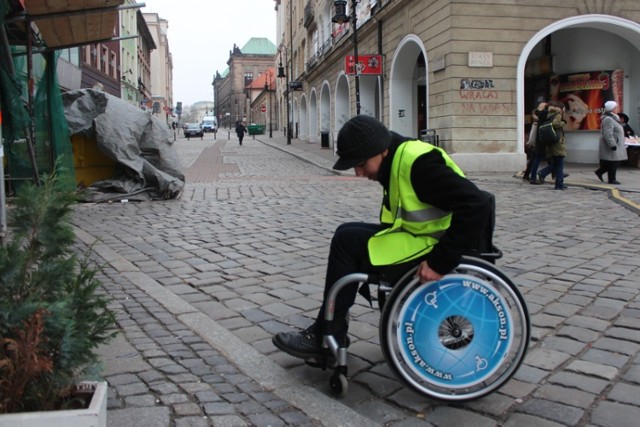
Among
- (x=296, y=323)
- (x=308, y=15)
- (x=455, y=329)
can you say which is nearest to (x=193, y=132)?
(x=308, y=15)

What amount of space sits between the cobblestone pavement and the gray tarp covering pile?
198 cm

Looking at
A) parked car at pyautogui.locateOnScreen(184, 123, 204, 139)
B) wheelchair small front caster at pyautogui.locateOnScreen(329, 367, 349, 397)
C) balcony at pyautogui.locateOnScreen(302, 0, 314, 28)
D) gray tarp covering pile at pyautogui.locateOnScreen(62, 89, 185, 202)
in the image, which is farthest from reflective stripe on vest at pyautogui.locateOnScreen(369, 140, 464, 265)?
parked car at pyautogui.locateOnScreen(184, 123, 204, 139)

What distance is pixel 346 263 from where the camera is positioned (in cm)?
300

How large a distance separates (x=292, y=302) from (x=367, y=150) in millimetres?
2148

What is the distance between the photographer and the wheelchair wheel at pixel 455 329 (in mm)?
2777

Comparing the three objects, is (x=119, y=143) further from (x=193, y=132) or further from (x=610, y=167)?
(x=193, y=132)

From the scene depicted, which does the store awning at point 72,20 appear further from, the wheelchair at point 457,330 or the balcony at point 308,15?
the balcony at point 308,15

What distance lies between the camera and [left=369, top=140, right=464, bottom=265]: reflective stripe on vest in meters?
2.78

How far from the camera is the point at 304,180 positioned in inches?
615

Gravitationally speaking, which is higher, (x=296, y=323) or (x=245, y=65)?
(x=245, y=65)

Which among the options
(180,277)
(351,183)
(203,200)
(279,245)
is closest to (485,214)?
(180,277)

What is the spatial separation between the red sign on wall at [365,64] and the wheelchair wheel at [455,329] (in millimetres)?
17821

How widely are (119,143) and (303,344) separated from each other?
908 centimetres

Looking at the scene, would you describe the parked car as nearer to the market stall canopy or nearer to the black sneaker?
the market stall canopy
